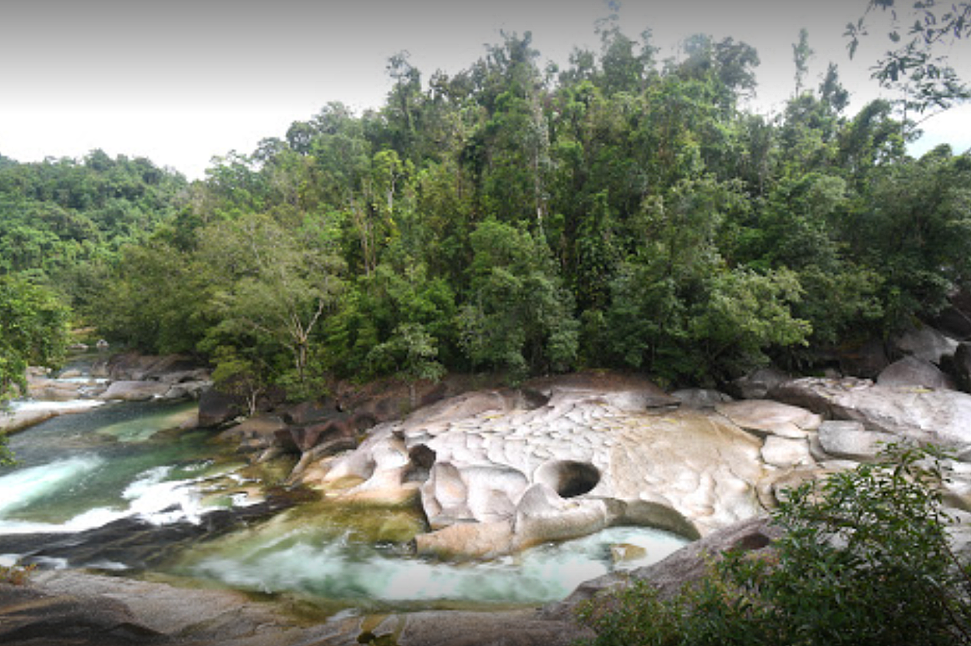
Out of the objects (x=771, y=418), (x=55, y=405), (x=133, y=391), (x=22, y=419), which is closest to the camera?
(x=771, y=418)

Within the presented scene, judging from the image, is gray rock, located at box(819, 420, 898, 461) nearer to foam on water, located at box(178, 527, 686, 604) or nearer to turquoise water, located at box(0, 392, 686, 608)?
foam on water, located at box(178, 527, 686, 604)

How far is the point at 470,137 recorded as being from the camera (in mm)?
27688

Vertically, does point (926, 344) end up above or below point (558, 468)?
above

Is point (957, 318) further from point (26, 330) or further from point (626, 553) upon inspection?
point (26, 330)

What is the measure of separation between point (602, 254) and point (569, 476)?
1096 centimetres

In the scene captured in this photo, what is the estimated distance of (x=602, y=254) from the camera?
20750 mm

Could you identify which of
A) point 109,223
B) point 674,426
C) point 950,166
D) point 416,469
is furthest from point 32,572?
point 109,223


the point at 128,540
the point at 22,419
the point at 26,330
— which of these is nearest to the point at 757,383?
the point at 128,540

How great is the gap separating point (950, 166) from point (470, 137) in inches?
838

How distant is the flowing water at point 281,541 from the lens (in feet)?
30.9

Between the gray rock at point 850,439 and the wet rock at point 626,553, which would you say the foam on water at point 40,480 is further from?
the gray rock at point 850,439

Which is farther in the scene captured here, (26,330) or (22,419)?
(22,419)

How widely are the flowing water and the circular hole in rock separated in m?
1.95

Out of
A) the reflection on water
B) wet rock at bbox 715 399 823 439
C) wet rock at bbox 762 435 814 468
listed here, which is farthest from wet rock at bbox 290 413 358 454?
wet rock at bbox 762 435 814 468
